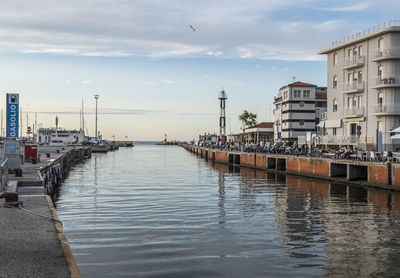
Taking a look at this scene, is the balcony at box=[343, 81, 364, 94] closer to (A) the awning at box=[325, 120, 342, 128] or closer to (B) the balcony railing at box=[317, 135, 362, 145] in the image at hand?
(A) the awning at box=[325, 120, 342, 128]

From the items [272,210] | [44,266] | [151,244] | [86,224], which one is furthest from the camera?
[272,210]

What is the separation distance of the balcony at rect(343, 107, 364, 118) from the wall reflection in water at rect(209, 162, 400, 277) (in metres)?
23.1

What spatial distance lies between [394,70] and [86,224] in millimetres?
43860

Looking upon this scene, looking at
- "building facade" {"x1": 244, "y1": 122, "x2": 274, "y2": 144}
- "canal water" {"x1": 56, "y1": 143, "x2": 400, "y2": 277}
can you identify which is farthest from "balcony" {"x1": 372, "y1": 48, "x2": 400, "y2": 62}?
"building facade" {"x1": 244, "y1": 122, "x2": 274, "y2": 144}

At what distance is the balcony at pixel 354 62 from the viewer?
57081 mm

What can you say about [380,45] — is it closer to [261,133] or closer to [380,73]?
[380,73]

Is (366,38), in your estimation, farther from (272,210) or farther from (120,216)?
(120,216)

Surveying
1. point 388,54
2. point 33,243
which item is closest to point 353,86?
point 388,54

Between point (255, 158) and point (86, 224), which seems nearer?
point (86, 224)

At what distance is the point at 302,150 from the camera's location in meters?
52.9

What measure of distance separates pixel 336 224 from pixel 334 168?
21048 millimetres

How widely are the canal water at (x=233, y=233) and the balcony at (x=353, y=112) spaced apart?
27.3 m

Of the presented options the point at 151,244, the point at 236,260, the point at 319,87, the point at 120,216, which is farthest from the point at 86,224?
the point at 319,87

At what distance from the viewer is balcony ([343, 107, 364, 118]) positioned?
57250mm
